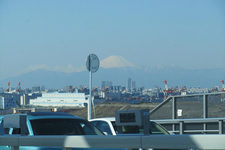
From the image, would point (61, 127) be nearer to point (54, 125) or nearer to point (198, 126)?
point (54, 125)

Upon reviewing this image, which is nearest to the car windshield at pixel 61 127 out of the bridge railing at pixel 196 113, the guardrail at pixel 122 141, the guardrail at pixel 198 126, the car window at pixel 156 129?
the car window at pixel 156 129

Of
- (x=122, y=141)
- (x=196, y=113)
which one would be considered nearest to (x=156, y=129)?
(x=196, y=113)

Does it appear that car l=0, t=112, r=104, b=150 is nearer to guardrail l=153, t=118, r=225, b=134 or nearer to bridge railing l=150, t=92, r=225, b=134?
bridge railing l=150, t=92, r=225, b=134

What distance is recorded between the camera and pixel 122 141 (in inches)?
104

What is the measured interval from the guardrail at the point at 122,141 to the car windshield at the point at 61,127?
289 cm

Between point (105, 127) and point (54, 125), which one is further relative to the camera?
point (105, 127)

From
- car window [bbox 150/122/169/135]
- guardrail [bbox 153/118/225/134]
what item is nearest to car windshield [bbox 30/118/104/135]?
car window [bbox 150/122/169/135]

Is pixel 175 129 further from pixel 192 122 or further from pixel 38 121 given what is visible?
pixel 38 121

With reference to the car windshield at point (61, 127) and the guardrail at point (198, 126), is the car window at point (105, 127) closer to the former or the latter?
the car windshield at point (61, 127)

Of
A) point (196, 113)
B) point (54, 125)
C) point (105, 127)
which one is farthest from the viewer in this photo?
point (196, 113)

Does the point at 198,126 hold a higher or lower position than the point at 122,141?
lower

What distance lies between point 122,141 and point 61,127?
3932mm

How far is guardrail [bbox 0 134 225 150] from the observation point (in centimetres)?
232

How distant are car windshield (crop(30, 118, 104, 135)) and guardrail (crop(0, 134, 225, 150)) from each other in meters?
2.89
